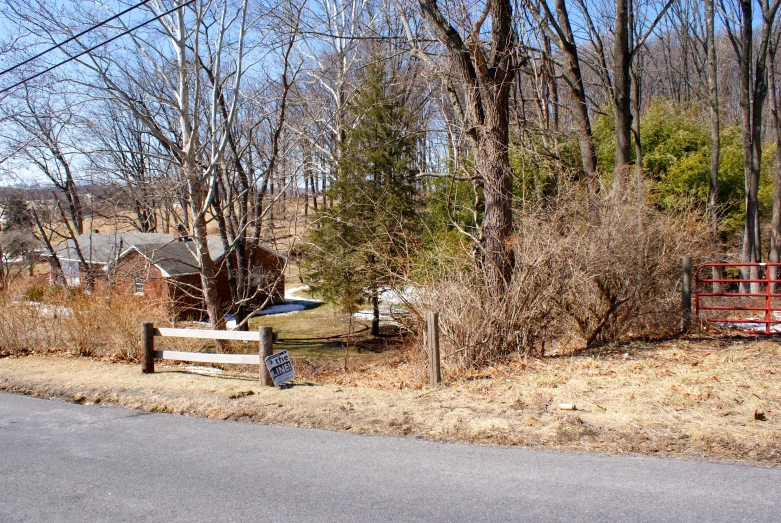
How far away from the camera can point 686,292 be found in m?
11.2

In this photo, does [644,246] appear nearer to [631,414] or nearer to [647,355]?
[647,355]

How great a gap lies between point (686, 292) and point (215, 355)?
8604mm

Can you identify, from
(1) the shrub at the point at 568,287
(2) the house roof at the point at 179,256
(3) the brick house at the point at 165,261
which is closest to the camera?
(1) the shrub at the point at 568,287

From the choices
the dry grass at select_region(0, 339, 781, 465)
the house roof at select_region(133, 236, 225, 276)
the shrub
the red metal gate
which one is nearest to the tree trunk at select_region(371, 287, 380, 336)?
the house roof at select_region(133, 236, 225, 276)

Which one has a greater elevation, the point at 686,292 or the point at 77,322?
the point at 686,292

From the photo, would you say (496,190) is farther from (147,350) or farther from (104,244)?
(104,244)

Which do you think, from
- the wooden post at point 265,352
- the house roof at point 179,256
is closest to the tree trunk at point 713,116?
the wooden post at point 265,352

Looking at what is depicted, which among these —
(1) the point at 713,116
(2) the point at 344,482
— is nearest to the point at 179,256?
(1) the point at 713,116

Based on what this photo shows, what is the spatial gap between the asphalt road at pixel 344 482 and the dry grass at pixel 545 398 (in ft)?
1.65

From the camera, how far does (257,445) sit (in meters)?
6.50

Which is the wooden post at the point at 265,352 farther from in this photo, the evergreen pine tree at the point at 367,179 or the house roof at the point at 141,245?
the house roof at the point at 141,245

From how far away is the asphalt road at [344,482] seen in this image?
179 inches

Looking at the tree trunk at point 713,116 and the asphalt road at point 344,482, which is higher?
the tree trunk at point 713,116

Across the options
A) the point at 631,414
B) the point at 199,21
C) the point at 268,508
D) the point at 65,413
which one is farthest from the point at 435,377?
the point at 199,21
